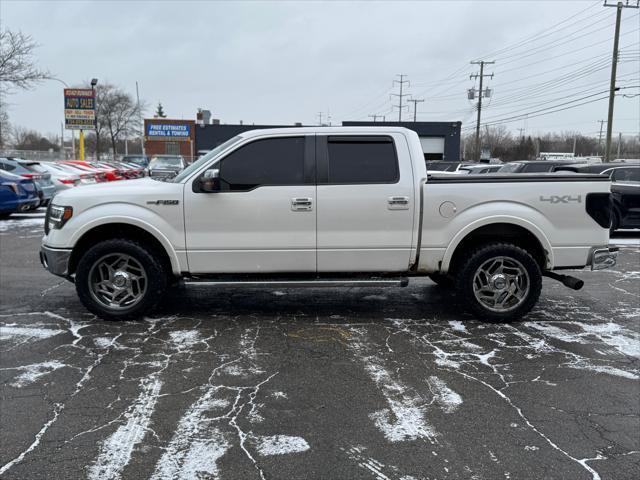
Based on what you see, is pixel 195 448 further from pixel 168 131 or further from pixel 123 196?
pixel 168 131

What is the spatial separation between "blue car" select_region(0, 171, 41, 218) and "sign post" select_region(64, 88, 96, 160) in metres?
21.2

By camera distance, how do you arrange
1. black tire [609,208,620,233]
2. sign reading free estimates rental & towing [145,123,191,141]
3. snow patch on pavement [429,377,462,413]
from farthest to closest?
sign reading free estimates rental & towing [145,123,191,141]
black tire [609,208,620,233]
snow patch on pavement [429,377,462,413]

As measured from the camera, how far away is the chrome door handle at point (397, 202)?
17.7 feet

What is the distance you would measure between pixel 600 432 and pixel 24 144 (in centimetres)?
9115

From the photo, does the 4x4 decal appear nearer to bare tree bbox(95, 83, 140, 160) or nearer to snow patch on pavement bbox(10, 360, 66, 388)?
snow patch on pavement bbox(10, 360, 66, 388)

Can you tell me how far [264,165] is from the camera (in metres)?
5.45

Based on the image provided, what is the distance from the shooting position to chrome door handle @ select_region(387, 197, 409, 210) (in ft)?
17.7

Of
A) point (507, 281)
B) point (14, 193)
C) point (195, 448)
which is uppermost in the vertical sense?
point (14, 193)

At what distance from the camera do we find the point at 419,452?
311cm

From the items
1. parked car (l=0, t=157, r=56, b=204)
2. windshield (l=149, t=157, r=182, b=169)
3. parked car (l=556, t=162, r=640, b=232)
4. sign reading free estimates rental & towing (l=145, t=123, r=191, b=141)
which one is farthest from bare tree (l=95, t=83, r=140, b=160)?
parked car (l=556, t=162, r=640, b=232)

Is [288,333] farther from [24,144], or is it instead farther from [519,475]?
[24,144]

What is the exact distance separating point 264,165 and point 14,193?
37.2 feet

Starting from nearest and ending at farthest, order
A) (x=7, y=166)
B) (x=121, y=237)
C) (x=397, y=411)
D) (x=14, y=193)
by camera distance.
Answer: (x=397, y=411), (x=121, y=237), (x=14, y=193), (x=7, y=166)

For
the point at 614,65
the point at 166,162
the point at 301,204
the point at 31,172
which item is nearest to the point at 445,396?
the point at 301,204
